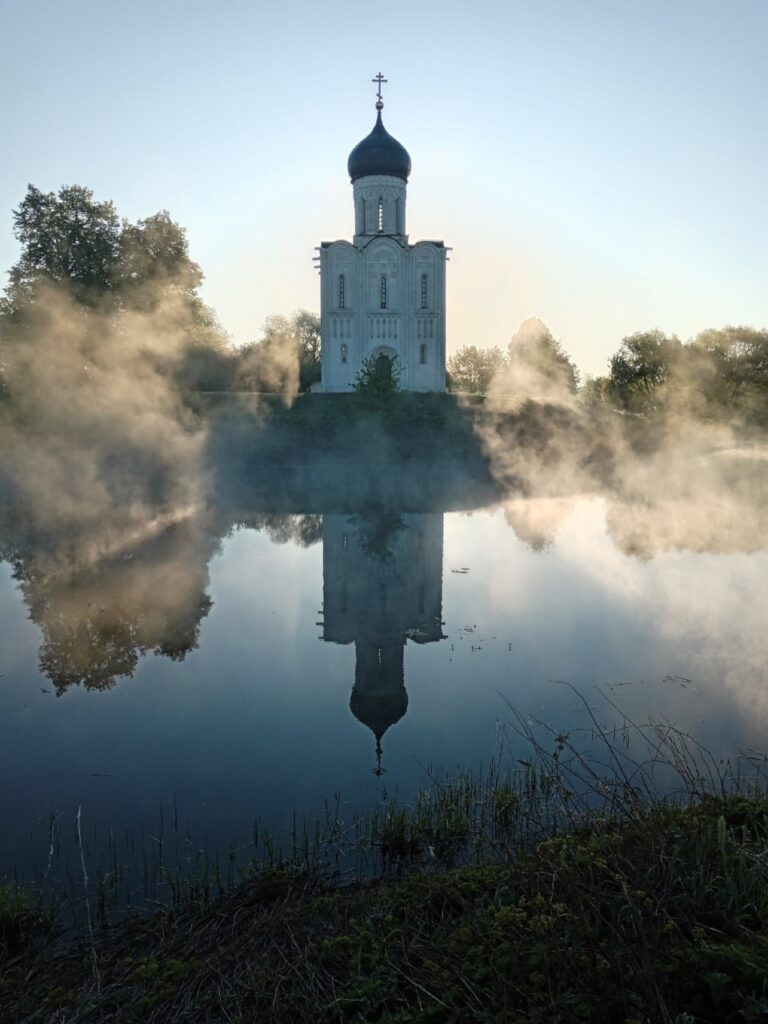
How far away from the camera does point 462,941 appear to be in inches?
154

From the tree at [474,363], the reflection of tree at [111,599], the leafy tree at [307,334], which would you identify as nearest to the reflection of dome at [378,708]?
the reflection of tree at [111,599]

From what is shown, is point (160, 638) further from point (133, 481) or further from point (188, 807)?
point (133, 481)

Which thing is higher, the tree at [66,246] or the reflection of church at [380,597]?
the tree at [66,246]

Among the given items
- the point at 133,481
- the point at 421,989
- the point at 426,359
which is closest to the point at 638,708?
the point at 421,989

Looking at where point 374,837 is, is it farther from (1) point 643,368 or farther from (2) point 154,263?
(1) point 643,368

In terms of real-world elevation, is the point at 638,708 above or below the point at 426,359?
below

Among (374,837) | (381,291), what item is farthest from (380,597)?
(381,291)

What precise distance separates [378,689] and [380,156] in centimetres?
4001

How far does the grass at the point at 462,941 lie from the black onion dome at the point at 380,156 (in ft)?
141

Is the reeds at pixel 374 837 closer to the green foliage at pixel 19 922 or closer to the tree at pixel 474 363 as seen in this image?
the green foliage at pixel 19 922

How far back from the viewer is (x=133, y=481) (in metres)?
29.1

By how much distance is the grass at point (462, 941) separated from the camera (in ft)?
10.7

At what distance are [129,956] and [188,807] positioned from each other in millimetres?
1975

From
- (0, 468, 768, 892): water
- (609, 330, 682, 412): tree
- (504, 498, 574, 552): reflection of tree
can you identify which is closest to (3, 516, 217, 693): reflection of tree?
(0, 468, 768, 892): water
